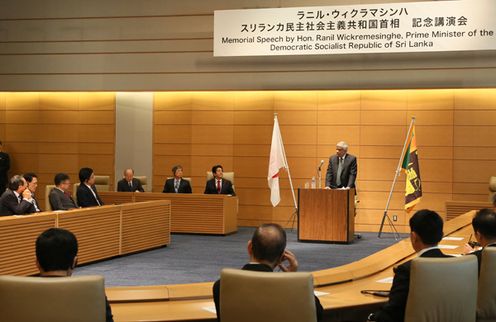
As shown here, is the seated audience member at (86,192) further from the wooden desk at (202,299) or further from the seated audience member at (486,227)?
the seated audience member at (486,227)

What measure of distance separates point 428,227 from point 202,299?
1.11 meters

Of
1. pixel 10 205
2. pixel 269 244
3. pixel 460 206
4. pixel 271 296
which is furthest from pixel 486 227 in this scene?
pixel 460 206

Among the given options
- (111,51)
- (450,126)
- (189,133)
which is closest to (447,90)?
(450,126)

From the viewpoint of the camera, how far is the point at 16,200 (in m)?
7.76

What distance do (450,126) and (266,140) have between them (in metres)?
3.04

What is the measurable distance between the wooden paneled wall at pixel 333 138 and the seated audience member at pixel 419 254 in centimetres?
856

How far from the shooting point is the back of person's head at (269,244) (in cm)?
292

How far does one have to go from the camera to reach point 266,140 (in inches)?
493

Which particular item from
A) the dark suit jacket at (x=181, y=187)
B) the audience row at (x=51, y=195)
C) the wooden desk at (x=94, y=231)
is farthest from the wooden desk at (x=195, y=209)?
the audience row at (x=51, y=195)

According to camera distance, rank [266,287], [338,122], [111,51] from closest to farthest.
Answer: [266,287], [338,122], [111,51]

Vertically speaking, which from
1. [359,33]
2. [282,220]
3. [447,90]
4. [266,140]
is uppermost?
[359,33]

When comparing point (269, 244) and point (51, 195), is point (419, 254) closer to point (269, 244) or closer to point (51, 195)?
point (269, 244)

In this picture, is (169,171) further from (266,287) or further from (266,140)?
(266,287)

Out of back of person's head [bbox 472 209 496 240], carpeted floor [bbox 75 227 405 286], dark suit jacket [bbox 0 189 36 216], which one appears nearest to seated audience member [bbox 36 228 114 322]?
back of person's head [bbox 472 209 496 240]
